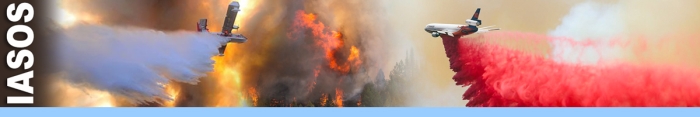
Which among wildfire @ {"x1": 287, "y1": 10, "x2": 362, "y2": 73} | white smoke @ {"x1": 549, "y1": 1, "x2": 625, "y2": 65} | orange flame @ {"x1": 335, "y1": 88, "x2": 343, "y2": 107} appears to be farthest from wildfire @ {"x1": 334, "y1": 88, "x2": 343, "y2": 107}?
white smoke @ {"x1": 549, "y1": 1, "x2": 625, "y2": 65}

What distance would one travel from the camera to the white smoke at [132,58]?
25.8 feet

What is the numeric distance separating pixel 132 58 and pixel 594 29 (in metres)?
5.81

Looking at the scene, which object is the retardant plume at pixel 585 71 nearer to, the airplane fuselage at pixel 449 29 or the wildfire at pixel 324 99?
the airplane fuselage at pixel 449 29

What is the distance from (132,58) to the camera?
26.2ft

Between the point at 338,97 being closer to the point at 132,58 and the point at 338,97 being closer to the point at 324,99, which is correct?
the point at 324,99

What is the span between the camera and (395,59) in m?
8.19

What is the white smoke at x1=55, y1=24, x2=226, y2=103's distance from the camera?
7871 millimetres

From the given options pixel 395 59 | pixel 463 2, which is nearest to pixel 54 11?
pixel 395 59

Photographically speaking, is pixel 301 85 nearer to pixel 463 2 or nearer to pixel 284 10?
pixel 284 10

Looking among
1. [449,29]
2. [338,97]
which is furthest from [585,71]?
[338,97]

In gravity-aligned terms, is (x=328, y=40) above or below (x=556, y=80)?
above

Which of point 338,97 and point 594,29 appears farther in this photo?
point 338,97

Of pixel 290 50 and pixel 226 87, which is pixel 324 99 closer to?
pixel 290 50

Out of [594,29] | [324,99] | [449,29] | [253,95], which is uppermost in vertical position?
[449,29]
